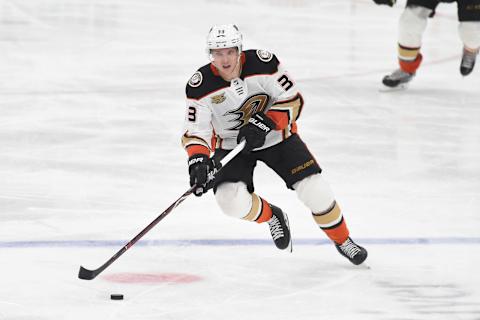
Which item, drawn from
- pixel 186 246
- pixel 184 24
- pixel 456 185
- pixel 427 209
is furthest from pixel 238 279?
pixel 184 24

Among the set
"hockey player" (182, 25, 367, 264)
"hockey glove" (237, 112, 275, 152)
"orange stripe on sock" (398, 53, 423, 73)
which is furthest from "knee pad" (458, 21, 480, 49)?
"hockey glove" (237, 112, 275, 152)

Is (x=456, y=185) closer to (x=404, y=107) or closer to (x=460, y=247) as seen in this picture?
(x=460, y=247)

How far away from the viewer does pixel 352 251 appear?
4.82 metres

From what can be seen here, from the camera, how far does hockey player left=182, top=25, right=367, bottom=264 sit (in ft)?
15.2

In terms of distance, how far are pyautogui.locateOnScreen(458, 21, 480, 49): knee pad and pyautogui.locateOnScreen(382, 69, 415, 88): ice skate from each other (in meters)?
0.50

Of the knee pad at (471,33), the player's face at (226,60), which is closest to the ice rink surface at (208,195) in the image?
the knee pad at (471,33)

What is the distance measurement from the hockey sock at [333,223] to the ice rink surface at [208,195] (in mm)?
135

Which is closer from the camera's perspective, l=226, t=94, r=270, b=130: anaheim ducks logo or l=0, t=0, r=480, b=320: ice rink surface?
l=0, t=0, r=480, b=320: ice rink surface

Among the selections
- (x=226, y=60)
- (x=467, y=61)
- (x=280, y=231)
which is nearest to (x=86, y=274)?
(x=280, y=231)

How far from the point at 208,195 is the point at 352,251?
1.39 m

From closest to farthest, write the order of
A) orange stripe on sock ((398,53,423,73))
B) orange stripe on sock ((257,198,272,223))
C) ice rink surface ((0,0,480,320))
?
1. ice rink surface ((0,0,480,320))
2. orange stripe on sock ((257,198,272,223))
3. orange stripe on sock ((398,53,423,73))

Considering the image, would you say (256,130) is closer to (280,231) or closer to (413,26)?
(280,231)

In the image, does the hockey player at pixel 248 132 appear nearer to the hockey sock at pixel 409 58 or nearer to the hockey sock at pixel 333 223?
the hockey sock at pixel 333 223

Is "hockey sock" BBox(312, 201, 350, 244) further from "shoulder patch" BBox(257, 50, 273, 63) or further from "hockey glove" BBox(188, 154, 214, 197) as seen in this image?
"shoulder patch" BBox(257, 50, 273, 63)
